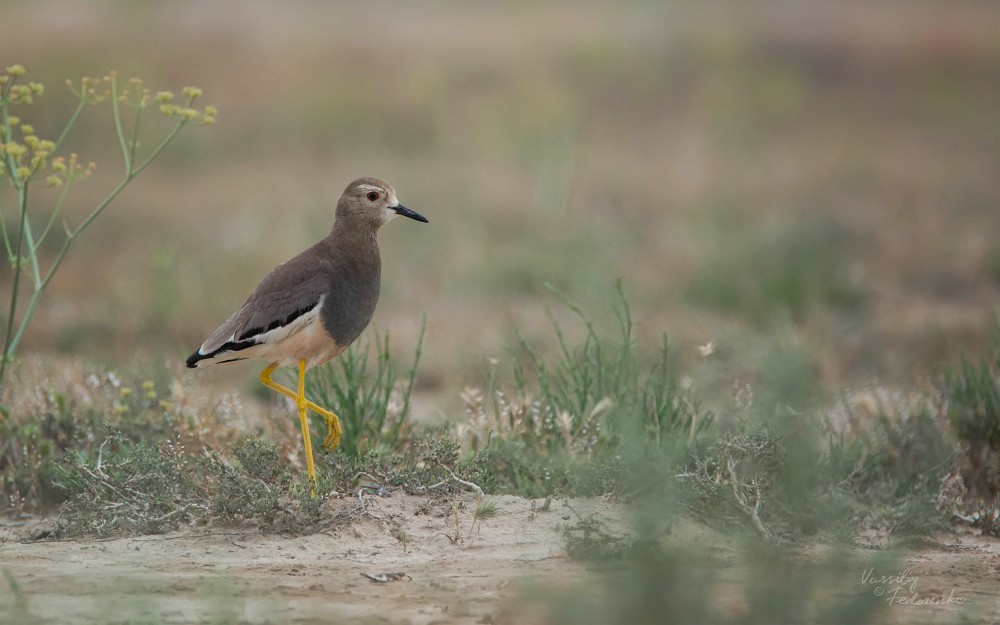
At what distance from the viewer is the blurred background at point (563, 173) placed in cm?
1023

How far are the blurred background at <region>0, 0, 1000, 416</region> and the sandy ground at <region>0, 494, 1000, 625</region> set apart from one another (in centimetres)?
105

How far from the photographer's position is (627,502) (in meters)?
5.11

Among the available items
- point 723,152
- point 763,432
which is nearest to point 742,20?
point 723,152

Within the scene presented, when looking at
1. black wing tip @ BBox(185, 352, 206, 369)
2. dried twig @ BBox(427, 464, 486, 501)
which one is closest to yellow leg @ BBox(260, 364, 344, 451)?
black wing tip @ BBox(185, 352, 206, 369)

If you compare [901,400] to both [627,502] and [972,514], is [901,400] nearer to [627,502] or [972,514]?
[972,514]

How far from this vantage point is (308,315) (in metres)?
5.08

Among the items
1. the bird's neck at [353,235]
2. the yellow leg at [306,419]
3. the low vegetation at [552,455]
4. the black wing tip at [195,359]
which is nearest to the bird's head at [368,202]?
the bird's neck at [353,235]

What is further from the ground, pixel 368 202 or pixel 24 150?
pixel 24 150

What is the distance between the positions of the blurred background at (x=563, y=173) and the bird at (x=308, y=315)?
5.00 feet

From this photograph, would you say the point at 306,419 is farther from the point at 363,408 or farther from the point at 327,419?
the point at 363,408

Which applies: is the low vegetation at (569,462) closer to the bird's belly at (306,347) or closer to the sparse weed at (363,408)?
the sparse weed at (363,408)

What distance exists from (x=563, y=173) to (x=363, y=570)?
11.4m

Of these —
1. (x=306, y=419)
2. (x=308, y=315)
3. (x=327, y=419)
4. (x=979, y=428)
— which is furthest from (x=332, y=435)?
(x=979, y=428)

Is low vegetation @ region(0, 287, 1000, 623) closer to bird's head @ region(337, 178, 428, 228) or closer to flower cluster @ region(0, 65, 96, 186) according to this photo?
bird's head @ region(337, 178, 428, 228)
